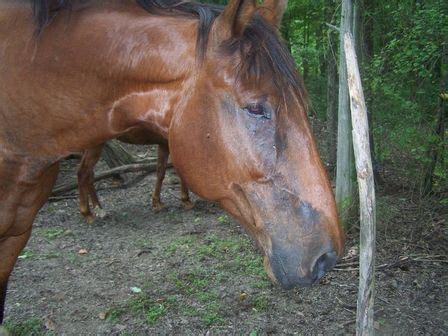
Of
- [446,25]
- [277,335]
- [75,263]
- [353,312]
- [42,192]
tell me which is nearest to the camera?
[42,192]

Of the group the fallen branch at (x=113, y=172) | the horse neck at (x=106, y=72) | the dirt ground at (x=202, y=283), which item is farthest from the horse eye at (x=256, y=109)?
the fallen branch at (x=113, y=172)

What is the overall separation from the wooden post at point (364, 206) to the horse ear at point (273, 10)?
466mm

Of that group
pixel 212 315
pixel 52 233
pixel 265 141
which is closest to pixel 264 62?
pixel 265 141

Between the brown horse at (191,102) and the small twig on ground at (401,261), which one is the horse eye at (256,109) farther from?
the small twig on ground at (401,261)

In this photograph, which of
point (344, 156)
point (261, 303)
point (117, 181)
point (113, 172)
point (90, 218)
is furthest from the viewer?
point (117, 181)

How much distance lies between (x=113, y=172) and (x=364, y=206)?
17.8 feet

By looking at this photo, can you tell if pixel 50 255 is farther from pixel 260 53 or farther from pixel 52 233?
pixel 260 53

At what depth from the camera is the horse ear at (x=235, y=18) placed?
5.24ft

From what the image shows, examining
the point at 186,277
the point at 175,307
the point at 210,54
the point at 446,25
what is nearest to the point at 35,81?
the point at 210,54

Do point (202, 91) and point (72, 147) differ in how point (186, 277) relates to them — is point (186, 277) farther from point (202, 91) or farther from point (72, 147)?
point (202, 91)

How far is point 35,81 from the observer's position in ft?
6.62

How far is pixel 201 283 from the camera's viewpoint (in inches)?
156

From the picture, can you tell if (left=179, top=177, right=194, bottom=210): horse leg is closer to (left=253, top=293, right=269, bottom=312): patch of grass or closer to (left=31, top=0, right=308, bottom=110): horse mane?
(left=253, top=293, right=269, bottom=312): patch of grass

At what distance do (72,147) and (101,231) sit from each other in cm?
344
